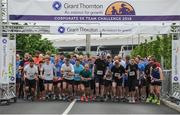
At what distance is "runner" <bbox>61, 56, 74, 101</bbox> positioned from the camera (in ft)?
79.3

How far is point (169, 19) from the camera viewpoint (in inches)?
935

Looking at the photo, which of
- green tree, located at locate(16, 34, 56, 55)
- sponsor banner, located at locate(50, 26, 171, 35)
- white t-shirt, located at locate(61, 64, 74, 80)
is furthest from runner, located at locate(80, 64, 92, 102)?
green tree, located at locate(16, 34, 56, 55)

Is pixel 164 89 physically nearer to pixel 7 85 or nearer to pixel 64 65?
pixel 64 65

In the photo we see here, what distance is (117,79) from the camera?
2406cm

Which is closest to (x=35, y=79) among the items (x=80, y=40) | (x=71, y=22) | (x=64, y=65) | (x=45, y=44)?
(x=64, y=65)

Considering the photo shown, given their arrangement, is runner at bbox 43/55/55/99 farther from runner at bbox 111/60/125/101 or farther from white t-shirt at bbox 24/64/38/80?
runner at bbox 111/60/125/101

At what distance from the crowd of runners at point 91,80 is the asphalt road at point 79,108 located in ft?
5.40

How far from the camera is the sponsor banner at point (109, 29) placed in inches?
924

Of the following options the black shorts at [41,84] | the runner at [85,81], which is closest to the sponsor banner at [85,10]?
the runner at [85,81]

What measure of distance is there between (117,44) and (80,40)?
8.70 metres

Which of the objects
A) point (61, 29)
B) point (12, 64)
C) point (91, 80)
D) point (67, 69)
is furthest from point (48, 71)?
point (61, 29)

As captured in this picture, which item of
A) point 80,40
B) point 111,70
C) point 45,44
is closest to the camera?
point 111,70

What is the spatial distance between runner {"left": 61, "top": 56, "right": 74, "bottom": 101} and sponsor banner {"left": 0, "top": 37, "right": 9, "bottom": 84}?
2751 mm

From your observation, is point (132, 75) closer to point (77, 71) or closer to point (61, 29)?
point (77, 71)
